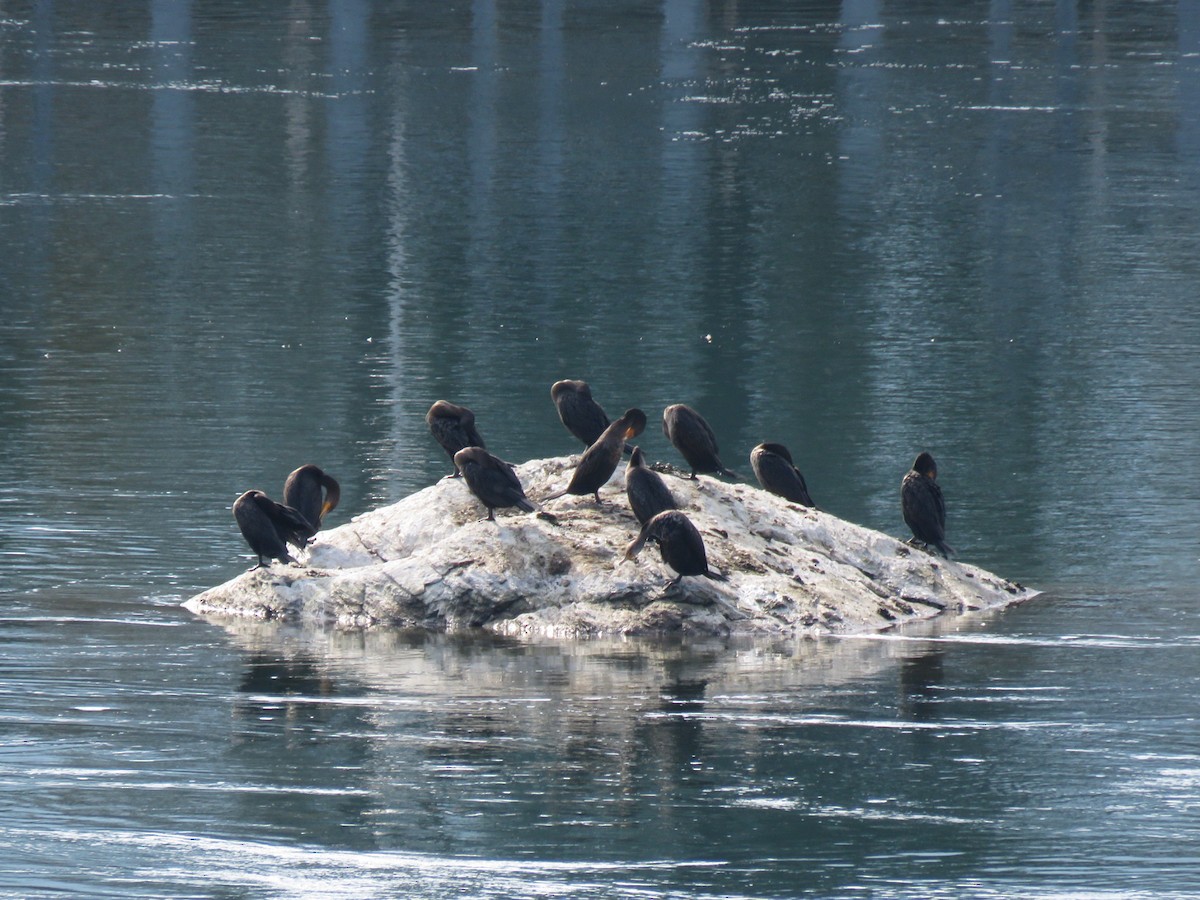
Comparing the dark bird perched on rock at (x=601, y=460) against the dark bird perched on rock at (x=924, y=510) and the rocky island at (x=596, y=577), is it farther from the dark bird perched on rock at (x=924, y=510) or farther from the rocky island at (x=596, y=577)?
the dark bird perched on rock at (x=924, y=510)

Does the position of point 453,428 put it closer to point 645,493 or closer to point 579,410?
point 579,410

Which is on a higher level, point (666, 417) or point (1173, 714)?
point (666, 417)

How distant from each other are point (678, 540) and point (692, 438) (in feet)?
6.70

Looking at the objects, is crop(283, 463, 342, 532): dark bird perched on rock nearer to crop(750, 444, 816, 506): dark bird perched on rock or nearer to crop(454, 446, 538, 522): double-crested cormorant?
crop(454, 446, 538, 522): double-crested cormorant

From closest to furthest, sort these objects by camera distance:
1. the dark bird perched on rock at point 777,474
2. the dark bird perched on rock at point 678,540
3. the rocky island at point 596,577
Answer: the dark bird perched on rock at point 678,540
the rocky island at point 596,577
the dark bird perched on rock at point 777,474

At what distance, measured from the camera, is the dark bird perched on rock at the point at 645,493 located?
14.5 m

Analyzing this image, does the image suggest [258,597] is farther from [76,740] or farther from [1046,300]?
[1046,300]

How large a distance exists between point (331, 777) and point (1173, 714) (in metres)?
4.61

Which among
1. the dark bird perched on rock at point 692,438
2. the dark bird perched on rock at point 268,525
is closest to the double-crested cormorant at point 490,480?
the dark bird perched on rock at point 268,525

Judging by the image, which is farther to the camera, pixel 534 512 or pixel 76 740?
pixel 534 512

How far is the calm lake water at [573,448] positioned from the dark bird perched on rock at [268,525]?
0.77 meters

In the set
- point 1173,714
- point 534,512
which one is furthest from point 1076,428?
point 1173,714

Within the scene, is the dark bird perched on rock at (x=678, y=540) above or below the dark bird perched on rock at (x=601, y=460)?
below

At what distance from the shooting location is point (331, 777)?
10.9 m
